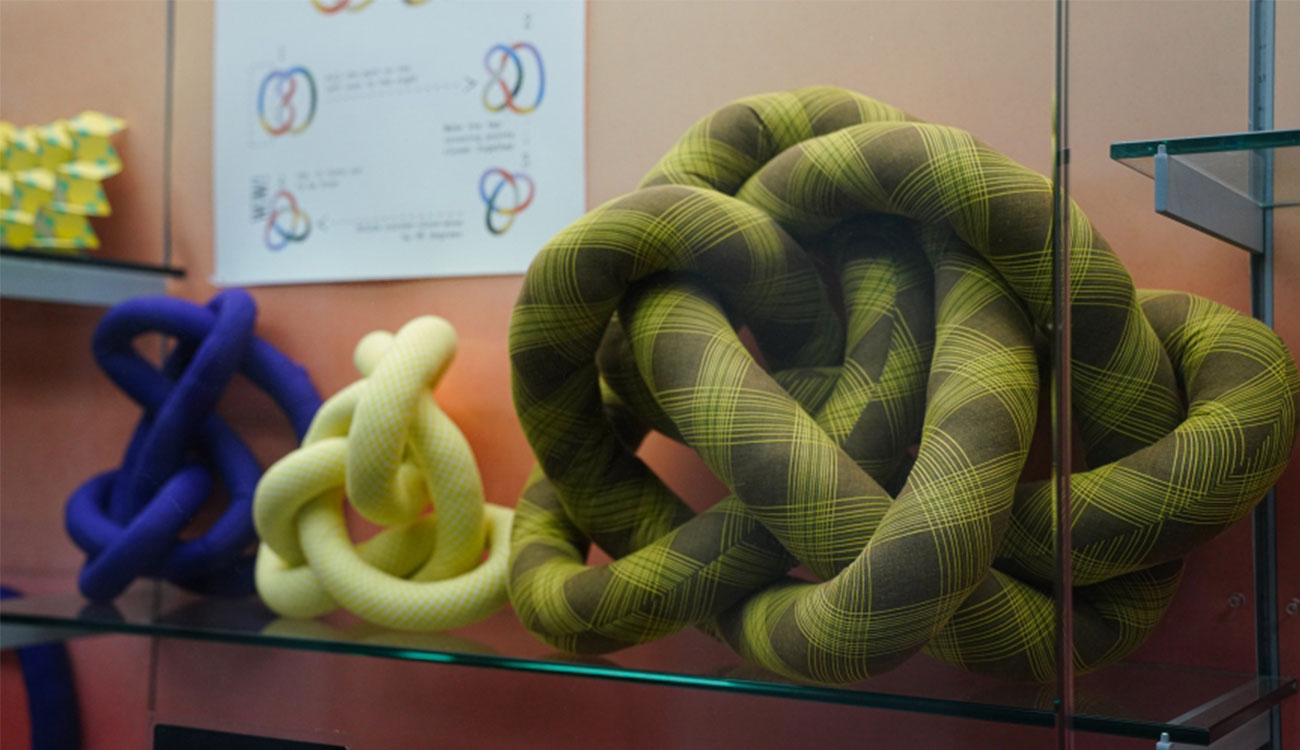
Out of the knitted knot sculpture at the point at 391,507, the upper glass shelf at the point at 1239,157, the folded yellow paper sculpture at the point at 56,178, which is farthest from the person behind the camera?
the folded yellow paper sculpture at the point at 56,178

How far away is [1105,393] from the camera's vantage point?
0.32m

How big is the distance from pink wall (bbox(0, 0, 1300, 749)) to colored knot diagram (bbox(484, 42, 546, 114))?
0.02 meters

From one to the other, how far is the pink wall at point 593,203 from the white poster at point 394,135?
1 centimetres

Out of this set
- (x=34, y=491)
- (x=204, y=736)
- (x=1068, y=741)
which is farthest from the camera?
(x=34, y=491)

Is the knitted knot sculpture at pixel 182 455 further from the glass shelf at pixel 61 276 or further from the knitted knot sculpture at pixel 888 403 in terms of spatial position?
the knitted knot sculpture at pixel 888 403

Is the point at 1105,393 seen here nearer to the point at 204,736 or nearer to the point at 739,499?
the point at 739,499

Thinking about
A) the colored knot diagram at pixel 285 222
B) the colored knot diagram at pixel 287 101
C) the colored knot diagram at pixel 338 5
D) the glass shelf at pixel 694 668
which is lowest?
the glass shelf at pixel 694 668

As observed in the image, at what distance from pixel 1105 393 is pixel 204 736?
290mm

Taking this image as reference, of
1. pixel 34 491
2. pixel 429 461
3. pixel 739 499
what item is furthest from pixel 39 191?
pixel 739 499

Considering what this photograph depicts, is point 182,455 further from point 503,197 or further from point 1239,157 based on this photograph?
point 1239,157

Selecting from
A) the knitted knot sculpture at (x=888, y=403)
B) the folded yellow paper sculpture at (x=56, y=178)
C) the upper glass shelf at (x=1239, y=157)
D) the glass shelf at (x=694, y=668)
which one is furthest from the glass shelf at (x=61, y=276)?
the upper glass shelf at (x=1239, y=157)

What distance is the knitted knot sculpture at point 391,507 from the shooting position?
44 cm

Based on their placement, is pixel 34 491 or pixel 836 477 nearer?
pixel 836 477

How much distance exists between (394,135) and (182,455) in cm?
16
